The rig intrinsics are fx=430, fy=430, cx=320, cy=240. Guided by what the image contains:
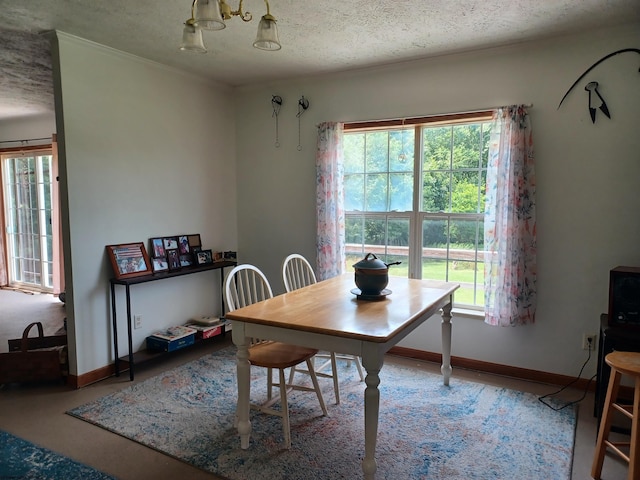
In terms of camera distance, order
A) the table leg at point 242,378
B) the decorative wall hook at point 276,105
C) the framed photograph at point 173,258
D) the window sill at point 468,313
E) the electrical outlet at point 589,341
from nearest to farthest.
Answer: the table leg at point 242,378, the electrical outlet at point 589,341, the window sill at point 468,313, the framed photograph at point 173,258, the decorative wall hook at point 276,105

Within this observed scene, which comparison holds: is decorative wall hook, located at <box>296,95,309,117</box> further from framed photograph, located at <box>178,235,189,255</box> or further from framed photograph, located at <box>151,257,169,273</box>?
framed photograph, located at <box>151,257,169,273</box>

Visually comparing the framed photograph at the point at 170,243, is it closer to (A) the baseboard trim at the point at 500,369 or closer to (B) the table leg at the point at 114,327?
(B) the table leg at the point at 114,327

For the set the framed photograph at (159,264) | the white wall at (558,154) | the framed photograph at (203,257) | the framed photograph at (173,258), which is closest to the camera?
the white wall at (558,154)

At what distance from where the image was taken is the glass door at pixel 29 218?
5.75m

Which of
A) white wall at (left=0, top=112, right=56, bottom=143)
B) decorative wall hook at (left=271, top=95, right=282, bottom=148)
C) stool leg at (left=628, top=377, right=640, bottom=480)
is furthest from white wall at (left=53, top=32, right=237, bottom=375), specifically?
stool leg at (left=628, top=377, right=640, bottom=480)

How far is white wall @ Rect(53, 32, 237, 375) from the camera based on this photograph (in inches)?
114

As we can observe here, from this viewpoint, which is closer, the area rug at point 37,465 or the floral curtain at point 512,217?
the area rug at point 37,465

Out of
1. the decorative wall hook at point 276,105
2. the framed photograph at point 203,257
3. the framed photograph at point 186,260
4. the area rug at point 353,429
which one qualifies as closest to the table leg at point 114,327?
the area rug at point 353,429

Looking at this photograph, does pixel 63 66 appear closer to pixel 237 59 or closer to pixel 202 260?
pixel 237 59

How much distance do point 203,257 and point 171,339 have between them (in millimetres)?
798

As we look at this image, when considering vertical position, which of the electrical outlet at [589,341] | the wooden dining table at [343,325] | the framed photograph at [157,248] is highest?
the framed photograph at [157,248]

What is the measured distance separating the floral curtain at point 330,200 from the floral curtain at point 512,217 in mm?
1205

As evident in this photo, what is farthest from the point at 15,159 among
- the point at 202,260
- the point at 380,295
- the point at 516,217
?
the point at 516,217

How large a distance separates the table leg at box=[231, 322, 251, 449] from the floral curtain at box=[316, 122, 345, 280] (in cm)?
165
